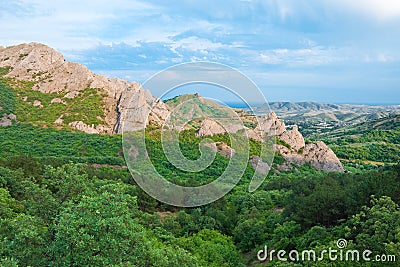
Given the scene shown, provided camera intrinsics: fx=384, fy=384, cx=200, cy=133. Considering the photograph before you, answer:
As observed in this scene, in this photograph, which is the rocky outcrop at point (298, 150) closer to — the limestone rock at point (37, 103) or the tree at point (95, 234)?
the limestone rock at point (37, 103)

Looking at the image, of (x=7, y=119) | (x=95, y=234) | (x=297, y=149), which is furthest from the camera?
(x=297, y=149)

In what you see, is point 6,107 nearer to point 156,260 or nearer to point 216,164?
point 216,164

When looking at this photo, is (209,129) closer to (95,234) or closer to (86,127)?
(86,127)

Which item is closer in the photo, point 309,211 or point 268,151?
point 309,211

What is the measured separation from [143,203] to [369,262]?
26.4 m

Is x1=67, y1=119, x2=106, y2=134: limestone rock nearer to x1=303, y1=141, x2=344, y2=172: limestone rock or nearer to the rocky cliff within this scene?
the rocky cliff

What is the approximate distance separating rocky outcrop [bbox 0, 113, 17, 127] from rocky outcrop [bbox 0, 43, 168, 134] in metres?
15.3

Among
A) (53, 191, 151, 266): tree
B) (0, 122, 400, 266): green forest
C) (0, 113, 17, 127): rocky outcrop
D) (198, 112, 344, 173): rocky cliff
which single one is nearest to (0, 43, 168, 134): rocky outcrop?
(0, 113, 17, 127): rocky outcrop

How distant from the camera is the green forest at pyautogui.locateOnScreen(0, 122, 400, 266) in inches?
445

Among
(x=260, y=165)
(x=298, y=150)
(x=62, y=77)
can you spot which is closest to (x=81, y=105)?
(x=62, y=77)

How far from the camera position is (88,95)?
97.5 m

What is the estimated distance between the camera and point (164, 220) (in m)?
37.9

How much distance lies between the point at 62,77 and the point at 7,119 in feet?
74.6

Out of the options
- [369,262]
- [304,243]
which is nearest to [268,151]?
[304,243]
